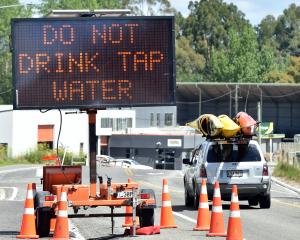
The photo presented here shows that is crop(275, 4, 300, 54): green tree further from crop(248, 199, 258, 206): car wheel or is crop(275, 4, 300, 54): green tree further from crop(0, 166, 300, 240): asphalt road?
crop(248, 199, 258, 206): car wheel

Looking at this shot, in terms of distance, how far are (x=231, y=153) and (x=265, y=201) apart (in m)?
1.39

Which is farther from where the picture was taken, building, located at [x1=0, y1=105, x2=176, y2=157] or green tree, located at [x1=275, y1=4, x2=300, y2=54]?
green tree, located at [x1=275, y1=4, x2=300, y2=54]

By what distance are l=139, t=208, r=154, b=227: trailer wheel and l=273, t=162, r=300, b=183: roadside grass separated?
2470 centimetres

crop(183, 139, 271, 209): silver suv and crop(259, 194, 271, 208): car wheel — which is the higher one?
crop(183, 139, 271, 209): silver suv

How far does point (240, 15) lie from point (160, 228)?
162 metres

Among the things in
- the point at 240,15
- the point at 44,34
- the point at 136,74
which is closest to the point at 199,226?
the point at 136,74

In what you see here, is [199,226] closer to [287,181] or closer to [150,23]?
[150,23]

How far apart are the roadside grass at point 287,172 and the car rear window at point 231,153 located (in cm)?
1724

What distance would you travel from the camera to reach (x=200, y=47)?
167 m

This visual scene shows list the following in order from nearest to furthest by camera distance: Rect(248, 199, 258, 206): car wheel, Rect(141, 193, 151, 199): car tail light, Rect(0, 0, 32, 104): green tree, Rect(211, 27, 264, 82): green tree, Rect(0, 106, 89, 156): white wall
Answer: Rect(141, 193, 151, 199): car tail light < Rect(248, 199, 258, 206): car wheel < Rect(0, 106, 89, 156): white wall < Rect(0, 0, 32, 104): green tree < Rect(211, 27, 264, 82): green tree

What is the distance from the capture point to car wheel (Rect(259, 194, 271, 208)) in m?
23.9

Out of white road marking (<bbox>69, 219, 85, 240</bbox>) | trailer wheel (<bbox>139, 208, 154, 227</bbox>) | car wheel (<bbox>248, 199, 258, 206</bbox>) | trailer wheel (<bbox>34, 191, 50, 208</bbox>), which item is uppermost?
trailer wheel (<bbox>34, 191, 50, 208</bbox>)

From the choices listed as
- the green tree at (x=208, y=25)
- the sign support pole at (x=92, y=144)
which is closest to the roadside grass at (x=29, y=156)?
the sign support pole at (x=92, y=144)

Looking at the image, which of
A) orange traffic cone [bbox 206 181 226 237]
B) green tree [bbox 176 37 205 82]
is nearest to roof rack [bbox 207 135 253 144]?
orange traffic cone [bbox 206 181 226 237]
